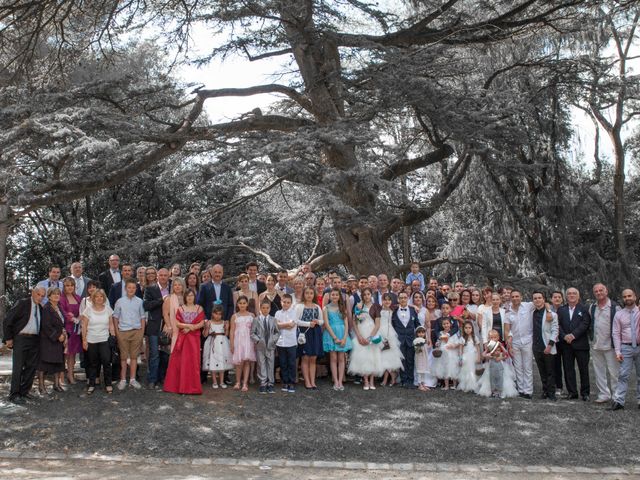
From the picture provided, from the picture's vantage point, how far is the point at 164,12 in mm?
12000

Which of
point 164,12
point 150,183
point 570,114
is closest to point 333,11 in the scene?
point 164,12

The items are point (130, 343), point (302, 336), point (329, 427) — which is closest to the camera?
point (329, 427)

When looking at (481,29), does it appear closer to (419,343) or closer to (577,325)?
(577,325)

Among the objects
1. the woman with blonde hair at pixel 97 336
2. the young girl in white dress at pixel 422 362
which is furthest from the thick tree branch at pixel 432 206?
the woman with blonde hair at pixel 97 336

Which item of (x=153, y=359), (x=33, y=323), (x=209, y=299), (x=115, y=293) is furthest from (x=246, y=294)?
(x=33, y=323)

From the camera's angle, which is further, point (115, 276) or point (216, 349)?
point (115, 276)

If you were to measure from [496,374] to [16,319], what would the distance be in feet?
21.9

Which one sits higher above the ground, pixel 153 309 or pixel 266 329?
pixel 153 309

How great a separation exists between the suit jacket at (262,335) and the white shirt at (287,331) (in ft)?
0.28

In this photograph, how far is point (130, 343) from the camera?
29.4 feet

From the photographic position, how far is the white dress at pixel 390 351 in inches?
378

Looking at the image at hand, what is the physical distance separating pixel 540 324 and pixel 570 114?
9014 mm

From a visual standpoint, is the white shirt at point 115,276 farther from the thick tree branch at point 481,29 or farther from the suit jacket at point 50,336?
the thick tree branch at point 481,29

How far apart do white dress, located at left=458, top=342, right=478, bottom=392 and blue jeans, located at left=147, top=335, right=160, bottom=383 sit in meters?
4.47
